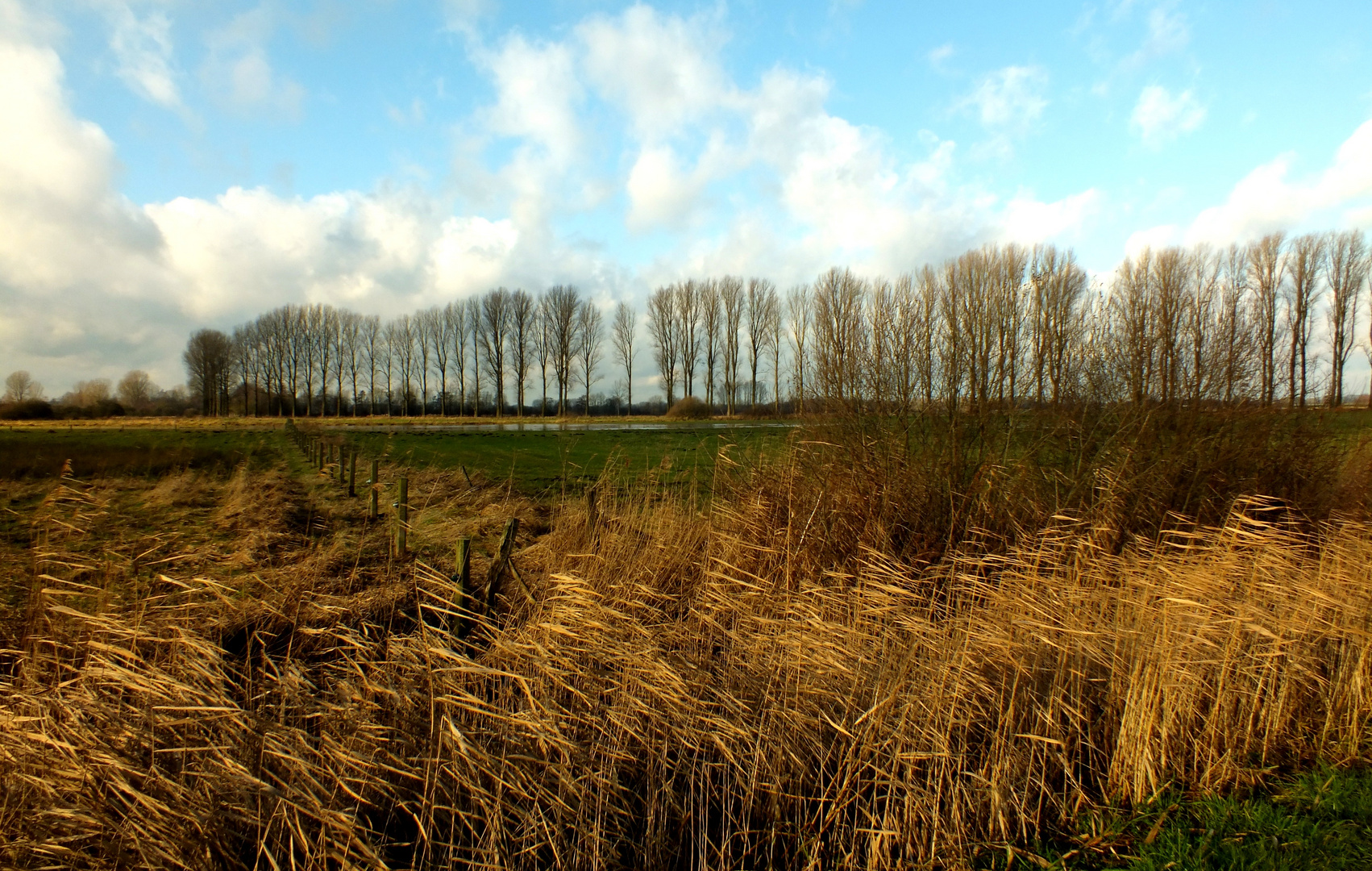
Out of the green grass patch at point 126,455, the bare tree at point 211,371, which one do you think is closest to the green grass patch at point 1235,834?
the green grass patch at point 126,455

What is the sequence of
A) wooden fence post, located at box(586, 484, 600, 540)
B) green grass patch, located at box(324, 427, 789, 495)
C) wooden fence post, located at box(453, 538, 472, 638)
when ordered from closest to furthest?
wooden fence post, located at box(453, 538, 472, 638), wooden fence post, located at box(586, 484, 600, 540), green grass patch, located at box(324, 427, 789, 495)

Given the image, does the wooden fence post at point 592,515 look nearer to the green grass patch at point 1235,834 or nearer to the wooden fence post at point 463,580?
the wooden fence post at point 463,580

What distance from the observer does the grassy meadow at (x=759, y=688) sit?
3045 millimetres

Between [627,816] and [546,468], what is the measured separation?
45.6ft

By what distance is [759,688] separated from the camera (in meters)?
4.28

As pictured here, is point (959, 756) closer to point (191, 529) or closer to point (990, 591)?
point (990, 591)

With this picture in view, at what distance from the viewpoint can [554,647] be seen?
14.0 ft

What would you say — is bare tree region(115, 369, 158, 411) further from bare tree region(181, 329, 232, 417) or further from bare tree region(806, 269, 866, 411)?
bare tree region(806, 269, 866, 411)

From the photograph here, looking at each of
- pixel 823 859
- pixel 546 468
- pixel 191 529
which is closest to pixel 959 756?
pixel 823 859

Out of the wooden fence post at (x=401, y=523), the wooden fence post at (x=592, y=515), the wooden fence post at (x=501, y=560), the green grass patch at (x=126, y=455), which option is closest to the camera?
the wooden fence post at (x=501, y=560)

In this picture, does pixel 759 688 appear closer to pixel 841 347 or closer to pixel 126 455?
pixel 841 347

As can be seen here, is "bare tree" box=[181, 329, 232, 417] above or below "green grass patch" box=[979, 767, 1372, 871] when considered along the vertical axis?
above

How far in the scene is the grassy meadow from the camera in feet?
9.99

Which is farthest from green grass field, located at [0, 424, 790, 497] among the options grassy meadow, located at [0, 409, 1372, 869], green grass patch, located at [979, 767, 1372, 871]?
green grass patch, located at [979, 767, 1372, 871]
